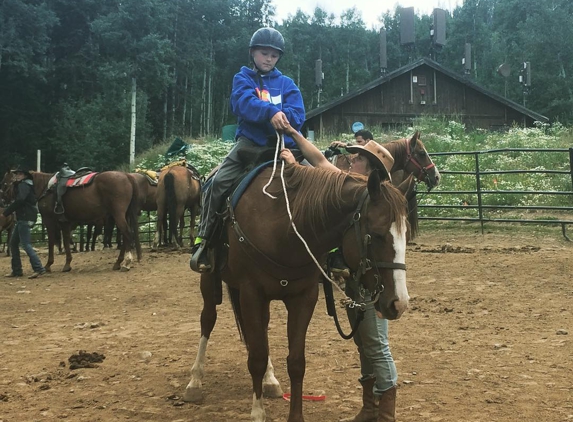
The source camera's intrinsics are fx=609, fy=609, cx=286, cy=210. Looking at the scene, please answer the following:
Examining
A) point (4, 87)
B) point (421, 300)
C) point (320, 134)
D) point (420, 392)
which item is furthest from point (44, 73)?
point (420, 392)

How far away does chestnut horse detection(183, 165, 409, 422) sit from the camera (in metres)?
2.95

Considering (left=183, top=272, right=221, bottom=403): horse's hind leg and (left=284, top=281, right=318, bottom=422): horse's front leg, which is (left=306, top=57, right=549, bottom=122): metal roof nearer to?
(left=183, top=272, right=221, bottom=403): horse's hind leg

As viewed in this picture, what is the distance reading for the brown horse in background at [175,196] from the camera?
13594 mm

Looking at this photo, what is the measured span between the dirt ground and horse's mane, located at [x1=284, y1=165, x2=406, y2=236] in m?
1.34


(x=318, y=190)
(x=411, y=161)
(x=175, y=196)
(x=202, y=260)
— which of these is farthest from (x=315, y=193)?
(x=175, y=196)

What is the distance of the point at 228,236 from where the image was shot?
12.2 ft

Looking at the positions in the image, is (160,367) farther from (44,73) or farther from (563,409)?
(44,73)

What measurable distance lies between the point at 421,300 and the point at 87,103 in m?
36.2

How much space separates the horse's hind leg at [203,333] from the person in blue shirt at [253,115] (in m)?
0.34

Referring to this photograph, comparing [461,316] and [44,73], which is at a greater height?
[44,73]

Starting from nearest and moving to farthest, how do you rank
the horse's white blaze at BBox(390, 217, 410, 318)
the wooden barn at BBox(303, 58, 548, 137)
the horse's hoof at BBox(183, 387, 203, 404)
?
the horse's white blaze at BBox(390, 217, 410, 318) < the horse's hoof at BBox(183, 387, 203, 404) < the wooden barn at BBox(303, 58, 548, 137)

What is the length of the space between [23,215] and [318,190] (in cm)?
940

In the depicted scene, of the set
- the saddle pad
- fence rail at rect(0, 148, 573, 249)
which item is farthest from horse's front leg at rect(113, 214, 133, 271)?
fence rail at rect(0, 148, 573, 249)

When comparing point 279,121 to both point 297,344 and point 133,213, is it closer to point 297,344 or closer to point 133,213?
point 297,344
